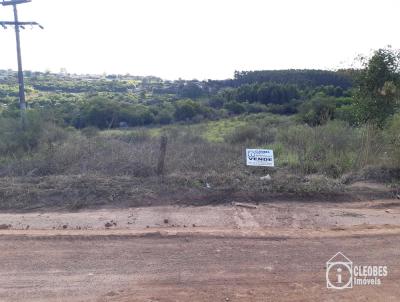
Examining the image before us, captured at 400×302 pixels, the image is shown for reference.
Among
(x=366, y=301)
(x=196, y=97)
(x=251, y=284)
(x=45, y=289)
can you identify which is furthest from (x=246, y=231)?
(x=196, y=97)

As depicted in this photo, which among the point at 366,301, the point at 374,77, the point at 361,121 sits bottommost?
the point at 366,301

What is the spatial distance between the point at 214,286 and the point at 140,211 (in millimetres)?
3528

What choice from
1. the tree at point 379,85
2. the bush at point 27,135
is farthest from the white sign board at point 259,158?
the bush at point 27,135

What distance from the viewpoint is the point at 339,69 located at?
12875 millimetres

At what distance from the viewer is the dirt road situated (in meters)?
5.16

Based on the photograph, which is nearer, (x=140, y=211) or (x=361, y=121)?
(x=140, y=211)

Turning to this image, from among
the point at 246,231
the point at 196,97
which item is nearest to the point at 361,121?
the point at 246,231

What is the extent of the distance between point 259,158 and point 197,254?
5.14m

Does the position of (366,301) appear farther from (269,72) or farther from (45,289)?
(269,72)

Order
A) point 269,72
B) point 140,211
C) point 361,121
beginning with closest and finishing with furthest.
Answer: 1. point 140,211
2. point 361,121
3. point 269,72

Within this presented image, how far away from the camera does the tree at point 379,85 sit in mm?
11930

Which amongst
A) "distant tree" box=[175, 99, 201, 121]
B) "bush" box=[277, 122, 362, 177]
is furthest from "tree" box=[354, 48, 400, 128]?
"distant tree" box=[175, 99, 201, 121]

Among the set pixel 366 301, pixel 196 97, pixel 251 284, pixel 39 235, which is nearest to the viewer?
pixel 366 301

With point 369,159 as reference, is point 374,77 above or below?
above
